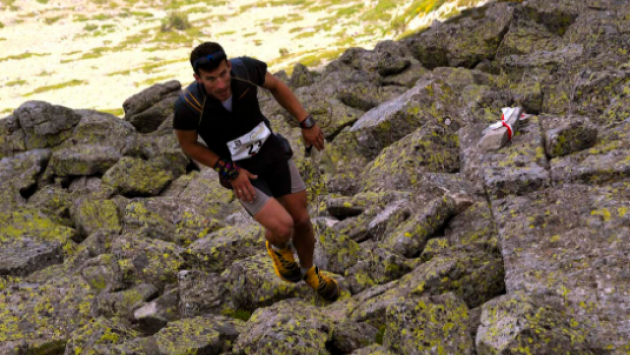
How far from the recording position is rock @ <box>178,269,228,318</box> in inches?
365

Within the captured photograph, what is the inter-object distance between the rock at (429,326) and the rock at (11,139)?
20654 mm

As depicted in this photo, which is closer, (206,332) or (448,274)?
(448,274)

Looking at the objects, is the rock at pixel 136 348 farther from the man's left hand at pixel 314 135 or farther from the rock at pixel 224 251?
the man's left hand at pixel 314 135

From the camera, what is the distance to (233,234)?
36.1 ft

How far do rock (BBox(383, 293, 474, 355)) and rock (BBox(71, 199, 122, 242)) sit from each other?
11174mm

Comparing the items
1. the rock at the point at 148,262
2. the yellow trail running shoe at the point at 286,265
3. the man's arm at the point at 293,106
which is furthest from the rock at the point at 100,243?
the man's arm at the point at 293,106

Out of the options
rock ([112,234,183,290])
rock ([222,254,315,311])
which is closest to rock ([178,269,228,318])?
rock ([222,254,315,311])

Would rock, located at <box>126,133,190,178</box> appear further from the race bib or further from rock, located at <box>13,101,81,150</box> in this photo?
the race bib

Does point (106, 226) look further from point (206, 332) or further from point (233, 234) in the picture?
point (206, 332)

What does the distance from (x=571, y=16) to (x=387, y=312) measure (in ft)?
62.3

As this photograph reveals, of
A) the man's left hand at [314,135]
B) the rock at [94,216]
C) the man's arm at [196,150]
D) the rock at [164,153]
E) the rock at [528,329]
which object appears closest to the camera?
the rock at [528,329]

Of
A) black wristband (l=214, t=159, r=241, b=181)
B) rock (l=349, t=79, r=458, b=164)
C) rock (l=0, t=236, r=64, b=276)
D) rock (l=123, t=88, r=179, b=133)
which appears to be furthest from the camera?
rock (l=123, t=88, r=179, b=133)

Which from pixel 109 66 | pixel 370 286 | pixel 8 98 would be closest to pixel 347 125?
pixel 370 286

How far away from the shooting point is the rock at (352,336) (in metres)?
7.11
